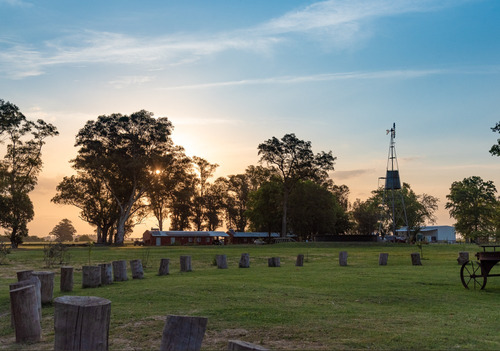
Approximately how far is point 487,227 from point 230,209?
50788 mm

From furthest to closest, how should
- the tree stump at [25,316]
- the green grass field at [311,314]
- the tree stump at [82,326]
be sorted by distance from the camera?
the tree stump at [25,316]
the green grass field at [311,314]
the tree stump at [82,326]

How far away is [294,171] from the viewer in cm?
7788

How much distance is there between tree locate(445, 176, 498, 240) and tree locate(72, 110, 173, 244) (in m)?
61.4

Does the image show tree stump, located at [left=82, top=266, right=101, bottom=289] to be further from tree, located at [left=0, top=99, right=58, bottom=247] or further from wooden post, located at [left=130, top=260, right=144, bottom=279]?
tree, located at [left=0, top=99, right=58, bottom=247]

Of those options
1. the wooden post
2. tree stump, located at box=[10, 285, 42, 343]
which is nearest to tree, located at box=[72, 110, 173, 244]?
the wooden post

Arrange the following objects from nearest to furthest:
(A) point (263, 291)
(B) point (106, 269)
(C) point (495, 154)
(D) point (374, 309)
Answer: (D) point (374, 309) → (A) point (263, 291) → (B) point (106, 269) → (C) point (495, 154)

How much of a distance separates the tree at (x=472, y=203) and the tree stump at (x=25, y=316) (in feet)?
319

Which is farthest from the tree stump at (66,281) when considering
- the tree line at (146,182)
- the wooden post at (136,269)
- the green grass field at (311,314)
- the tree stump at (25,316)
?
the tree line at (146,182)

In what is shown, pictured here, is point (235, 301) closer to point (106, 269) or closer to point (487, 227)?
point (106, 269)

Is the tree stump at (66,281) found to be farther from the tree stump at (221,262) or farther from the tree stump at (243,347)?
the tree stump at (243,347)

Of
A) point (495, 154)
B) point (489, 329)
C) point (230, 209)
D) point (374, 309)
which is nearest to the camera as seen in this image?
point (489, 329)

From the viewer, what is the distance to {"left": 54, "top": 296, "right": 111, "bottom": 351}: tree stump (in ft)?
22.7

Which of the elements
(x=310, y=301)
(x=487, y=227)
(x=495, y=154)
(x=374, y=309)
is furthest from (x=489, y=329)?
(x=487, y=227)

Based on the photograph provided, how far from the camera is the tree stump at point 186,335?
21.1 feet
